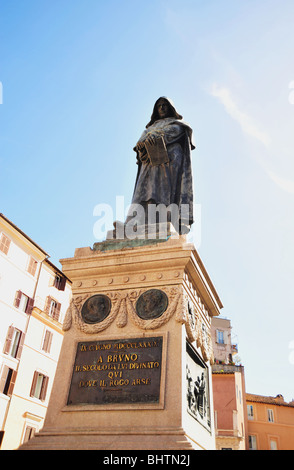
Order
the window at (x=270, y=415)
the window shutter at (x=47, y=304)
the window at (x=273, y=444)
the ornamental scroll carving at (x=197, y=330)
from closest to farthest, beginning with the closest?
1. the ornamental scroll carving at (x=197, y=330)
2. the window shutter at (x=47, y=304)
3. the window at (x=273, y=444)
4. the window at (x=270, y=415)

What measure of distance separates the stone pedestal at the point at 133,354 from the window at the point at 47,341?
23.7 meters

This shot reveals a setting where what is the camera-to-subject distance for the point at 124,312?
573cm

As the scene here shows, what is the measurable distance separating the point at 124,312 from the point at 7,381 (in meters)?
21.6

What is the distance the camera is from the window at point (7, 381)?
23953 mm

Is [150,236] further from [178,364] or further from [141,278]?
[178,364]

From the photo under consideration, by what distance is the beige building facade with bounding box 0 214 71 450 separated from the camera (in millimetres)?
24391

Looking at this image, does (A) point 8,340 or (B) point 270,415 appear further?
(B) point 270,415

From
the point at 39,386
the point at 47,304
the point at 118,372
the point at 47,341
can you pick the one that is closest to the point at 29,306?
the point at 47,304

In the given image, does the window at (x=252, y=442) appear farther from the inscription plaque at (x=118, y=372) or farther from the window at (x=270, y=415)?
the inscription plaque at (x=118, y=372)

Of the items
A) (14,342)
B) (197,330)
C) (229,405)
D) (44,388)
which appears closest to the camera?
(197,330)

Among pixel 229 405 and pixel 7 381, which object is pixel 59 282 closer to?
pixel 7 381

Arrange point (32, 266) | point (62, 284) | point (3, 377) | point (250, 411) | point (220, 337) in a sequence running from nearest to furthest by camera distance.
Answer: point (3, 377)
point (32, 266)
point (62, 284)
point (250, 411)
point (220, 337)

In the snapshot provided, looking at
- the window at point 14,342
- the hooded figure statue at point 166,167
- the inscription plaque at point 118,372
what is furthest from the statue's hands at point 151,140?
the window at point 14,342
